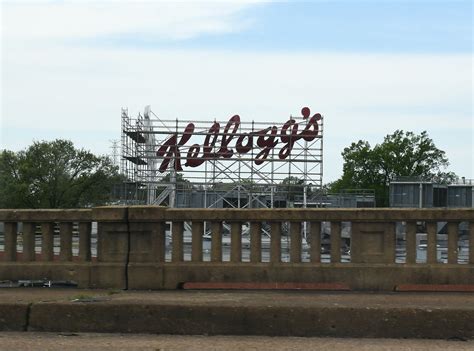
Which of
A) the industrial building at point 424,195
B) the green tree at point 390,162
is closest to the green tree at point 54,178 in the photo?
the industrial building at point 424,195

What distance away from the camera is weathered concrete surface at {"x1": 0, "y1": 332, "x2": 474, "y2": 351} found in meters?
6.31

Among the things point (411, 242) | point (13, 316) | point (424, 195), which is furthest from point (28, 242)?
point (424, 195)

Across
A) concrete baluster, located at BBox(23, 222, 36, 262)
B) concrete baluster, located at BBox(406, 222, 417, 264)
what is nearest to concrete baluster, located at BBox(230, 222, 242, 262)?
concrete baluster, located at BBox(406, 222, 417, 264)

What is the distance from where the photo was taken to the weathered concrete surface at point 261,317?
6664 millimetres

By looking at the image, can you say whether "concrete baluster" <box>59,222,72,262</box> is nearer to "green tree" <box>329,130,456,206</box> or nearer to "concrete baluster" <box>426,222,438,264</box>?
"concrete baluster" <box>426,222,438,264</box>

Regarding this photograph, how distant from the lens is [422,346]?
6.38 meters

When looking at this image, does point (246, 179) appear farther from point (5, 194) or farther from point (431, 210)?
point (431, 210)

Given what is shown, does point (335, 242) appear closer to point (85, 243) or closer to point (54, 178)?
point (85, 243)

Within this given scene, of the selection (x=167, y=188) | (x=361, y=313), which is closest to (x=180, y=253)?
(x=361, y=313)

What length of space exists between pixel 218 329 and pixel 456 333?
231 centimetres

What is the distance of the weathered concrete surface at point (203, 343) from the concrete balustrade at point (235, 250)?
4.69 feet

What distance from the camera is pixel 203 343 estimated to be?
21.3 ft

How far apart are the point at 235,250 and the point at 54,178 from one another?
46461mm

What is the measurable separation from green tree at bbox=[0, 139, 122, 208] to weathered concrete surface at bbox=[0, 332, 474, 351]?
4469 centimetres
